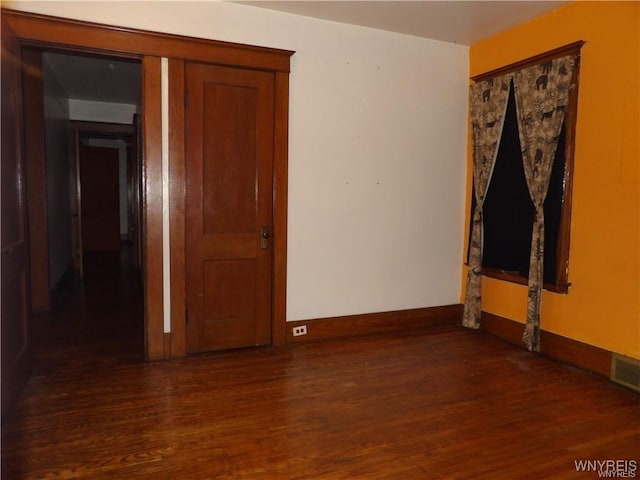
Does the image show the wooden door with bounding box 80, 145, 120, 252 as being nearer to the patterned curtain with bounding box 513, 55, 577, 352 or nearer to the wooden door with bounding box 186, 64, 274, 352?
the wooden door with bounding box 186, 64, 274, 352

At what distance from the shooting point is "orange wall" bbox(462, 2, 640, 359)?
3.00 meters

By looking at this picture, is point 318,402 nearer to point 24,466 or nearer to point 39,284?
point 24,466

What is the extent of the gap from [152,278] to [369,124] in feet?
7.20

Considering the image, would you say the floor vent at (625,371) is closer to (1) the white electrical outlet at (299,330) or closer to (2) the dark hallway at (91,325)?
(1) the white electrical outlet at (299,330)

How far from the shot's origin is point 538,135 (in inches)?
139

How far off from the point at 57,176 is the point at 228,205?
356 centimetres

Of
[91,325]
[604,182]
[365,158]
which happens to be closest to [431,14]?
[365,158]

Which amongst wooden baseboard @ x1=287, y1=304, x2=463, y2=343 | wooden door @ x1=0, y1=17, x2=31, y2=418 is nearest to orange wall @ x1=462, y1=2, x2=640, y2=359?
wooden baseboard @ x1=287, y1=304, x2=463, y2=343

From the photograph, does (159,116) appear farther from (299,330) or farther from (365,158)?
(299,330)

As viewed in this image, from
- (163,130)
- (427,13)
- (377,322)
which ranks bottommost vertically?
(377,322)

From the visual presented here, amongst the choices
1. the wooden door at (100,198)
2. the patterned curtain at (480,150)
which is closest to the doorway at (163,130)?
the patterned curtain at (480,150)

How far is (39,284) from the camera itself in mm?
4781

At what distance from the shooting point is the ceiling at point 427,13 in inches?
135

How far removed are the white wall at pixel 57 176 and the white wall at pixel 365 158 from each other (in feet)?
10.2
